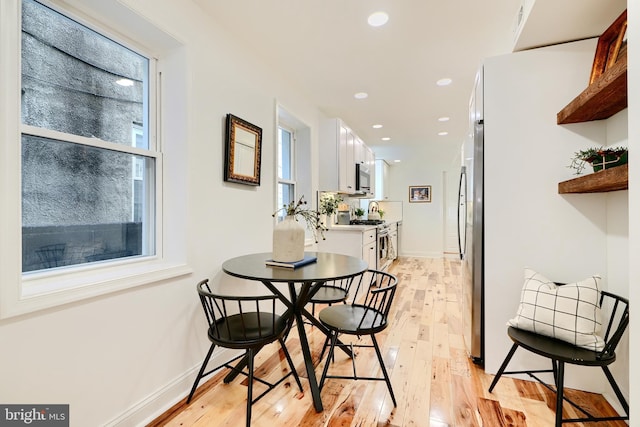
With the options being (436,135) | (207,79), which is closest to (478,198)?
(207,79)

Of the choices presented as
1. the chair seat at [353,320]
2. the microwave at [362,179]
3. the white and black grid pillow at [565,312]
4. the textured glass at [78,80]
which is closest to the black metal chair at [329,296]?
the chair seat at [353,320]

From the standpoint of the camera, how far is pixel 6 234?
1.15 metres

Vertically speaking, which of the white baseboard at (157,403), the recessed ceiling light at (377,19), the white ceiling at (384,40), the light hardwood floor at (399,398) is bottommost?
the light hardwood floor at (399,398)

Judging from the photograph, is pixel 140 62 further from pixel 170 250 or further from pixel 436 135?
pixel 436 135

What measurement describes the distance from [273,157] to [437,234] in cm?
552

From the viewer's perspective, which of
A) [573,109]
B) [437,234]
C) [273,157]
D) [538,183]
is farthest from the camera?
[437,234]

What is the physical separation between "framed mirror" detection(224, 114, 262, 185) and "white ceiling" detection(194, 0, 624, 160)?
0.71m

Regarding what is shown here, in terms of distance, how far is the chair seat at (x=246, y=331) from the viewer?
5.35 ft

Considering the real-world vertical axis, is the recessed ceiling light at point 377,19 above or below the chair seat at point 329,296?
above

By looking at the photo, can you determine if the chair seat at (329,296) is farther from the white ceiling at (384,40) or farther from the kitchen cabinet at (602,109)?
the white ceiling at (384,40)

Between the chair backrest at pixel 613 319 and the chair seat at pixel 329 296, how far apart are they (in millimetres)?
1507

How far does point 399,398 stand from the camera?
6.15 ft

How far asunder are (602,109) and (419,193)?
5727mm

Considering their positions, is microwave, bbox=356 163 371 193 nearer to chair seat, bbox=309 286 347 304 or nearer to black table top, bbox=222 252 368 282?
chair seat, bbox=309 286 347 304
